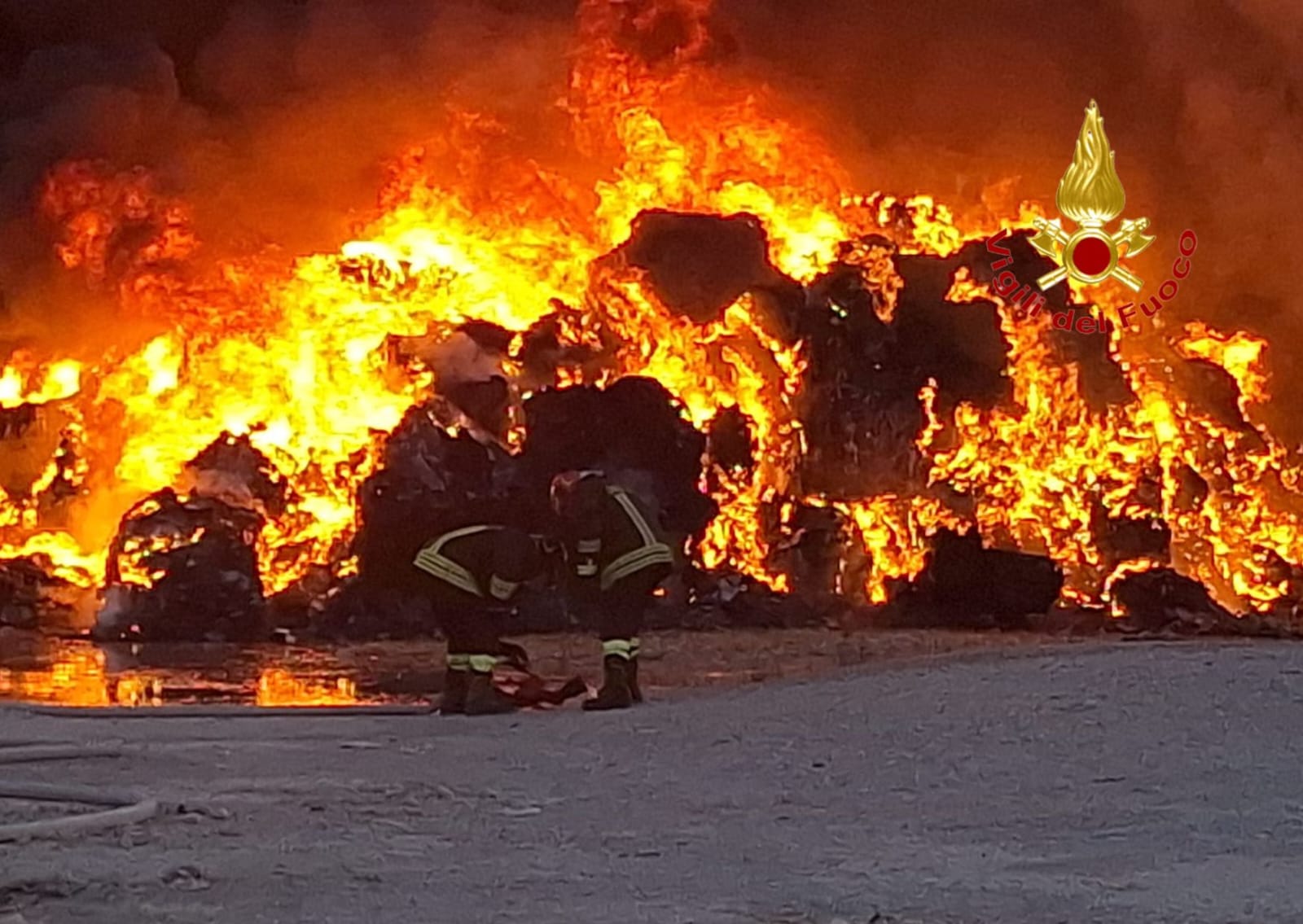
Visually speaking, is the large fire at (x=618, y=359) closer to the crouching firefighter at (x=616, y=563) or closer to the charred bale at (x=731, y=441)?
the charred bale at (x=731, y=441)

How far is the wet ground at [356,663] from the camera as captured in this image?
36.7 feet

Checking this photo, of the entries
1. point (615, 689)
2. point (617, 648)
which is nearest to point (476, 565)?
point (617, 648)

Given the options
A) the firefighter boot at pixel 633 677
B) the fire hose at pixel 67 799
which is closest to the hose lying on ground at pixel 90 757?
the fire hose at pixel 67 799

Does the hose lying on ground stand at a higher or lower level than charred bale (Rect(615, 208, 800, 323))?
lower

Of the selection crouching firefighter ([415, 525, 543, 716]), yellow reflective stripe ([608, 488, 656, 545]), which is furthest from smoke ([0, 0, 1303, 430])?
crouching firefighter ([415, 525, 543, 716])

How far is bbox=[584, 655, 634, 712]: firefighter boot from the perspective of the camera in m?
9.34

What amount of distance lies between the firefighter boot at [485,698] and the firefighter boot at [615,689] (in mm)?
464

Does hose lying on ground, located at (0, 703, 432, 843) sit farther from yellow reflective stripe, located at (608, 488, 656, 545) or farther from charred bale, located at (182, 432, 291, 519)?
charred bale, located at (182, 432, 291, 519)

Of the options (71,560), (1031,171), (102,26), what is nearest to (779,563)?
(1031,171)

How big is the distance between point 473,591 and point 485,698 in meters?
0.59

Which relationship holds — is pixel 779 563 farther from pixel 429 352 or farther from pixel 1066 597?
pixel 429 352

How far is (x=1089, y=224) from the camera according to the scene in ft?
61.1

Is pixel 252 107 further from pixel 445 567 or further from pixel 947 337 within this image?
pixel 445 567

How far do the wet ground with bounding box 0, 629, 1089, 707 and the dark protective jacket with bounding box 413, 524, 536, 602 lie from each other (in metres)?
1.37
